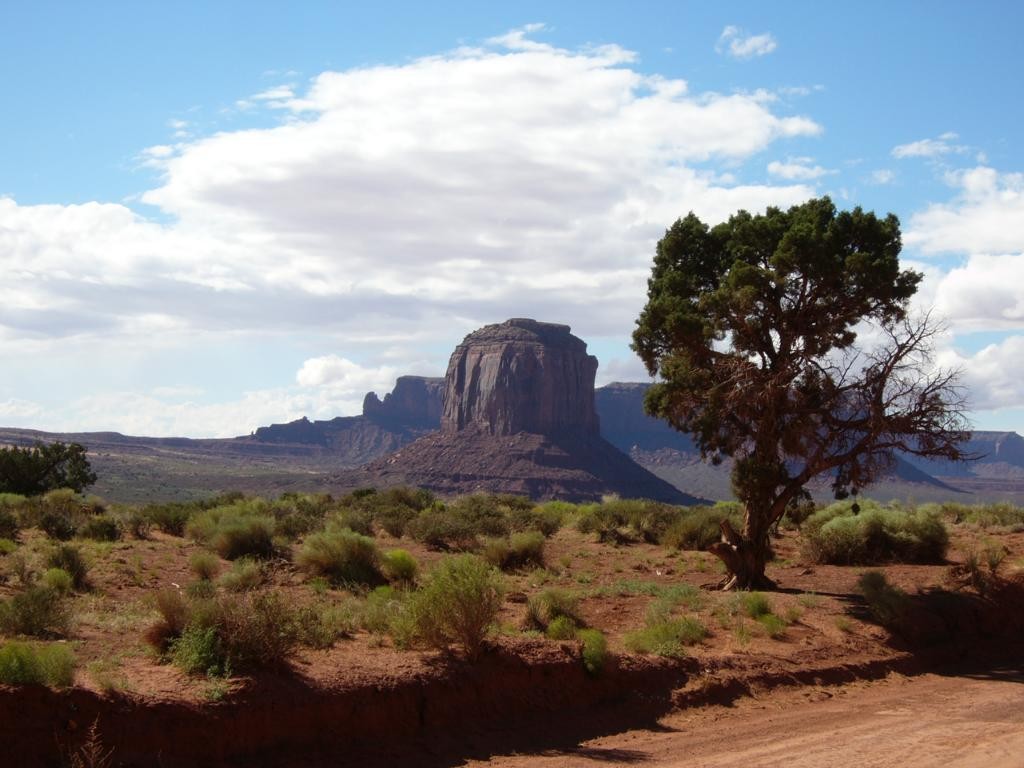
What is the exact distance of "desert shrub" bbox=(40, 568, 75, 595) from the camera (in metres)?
18.1

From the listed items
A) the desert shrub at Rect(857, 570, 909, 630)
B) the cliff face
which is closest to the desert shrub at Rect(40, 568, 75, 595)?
the desert shrub at Rect(857, 570, 909, 630)

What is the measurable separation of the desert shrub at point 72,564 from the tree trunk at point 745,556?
12950 millimetres

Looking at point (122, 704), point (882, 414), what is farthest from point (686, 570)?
point (122, 704)

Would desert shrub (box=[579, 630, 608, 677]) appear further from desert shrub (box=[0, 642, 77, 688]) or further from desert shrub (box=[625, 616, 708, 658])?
desert shrub (box=[0, 642, 77, 688])

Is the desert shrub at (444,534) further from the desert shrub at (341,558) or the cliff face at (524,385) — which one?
the cliff face at (524,385)

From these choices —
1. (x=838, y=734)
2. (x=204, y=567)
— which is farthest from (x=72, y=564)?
(x=838, y=734)

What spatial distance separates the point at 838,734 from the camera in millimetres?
12195

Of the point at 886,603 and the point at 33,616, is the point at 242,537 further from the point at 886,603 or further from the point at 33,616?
the point at 886,603

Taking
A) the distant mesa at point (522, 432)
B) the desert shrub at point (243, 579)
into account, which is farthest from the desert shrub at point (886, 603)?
the distant mesa at point (522, 432)

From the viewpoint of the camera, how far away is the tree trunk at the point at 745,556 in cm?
2053

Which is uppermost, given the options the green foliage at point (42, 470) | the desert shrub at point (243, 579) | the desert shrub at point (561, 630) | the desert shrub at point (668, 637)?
the green foliage at point (42, 470)

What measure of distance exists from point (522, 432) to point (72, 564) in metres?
107

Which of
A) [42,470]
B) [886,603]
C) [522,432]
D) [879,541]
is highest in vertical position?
[522,432]

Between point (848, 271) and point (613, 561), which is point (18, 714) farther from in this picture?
point (613, 561)
